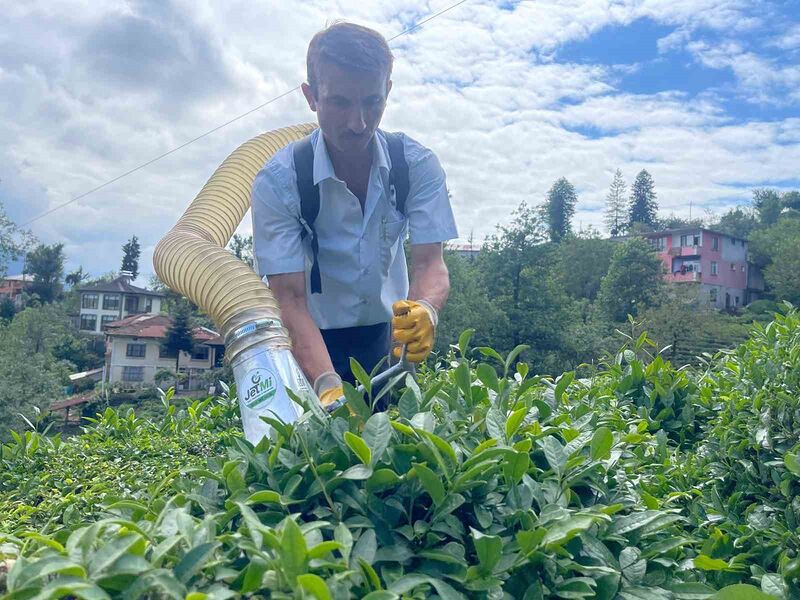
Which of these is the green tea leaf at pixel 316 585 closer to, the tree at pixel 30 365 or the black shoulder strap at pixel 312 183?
the black shoulder strap at pixel 312 183

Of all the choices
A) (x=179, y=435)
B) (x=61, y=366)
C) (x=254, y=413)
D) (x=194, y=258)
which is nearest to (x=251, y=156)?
(x=194, y=258)

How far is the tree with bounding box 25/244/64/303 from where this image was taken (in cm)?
5203

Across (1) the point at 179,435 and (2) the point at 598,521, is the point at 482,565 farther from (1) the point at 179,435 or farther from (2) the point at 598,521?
(1) the point at 179,435

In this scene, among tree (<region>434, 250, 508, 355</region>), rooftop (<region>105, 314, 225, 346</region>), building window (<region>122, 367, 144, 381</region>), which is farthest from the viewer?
building window (<region>122, 367, 144, 381</region>)

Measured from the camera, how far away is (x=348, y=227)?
10.4 feet

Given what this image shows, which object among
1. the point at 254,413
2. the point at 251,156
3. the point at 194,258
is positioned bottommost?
the point at 254,413

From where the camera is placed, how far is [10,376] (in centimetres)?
3008

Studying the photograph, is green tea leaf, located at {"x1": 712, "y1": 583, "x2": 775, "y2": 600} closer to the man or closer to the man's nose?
the man

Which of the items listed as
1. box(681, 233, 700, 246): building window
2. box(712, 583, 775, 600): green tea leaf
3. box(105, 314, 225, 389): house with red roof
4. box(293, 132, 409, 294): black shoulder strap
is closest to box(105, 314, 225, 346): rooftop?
box(105, 314, 225, 389): house with red roof

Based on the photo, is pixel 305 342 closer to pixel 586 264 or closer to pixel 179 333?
pixel 179 333

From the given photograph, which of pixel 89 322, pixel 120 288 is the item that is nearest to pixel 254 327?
pixel 120 288

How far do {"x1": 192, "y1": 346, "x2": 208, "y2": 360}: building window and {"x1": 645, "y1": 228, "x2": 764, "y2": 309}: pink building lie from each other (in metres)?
31.1

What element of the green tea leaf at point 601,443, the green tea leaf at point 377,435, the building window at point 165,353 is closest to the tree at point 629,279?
the building window at point 165,353

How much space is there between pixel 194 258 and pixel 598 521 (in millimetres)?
2229
